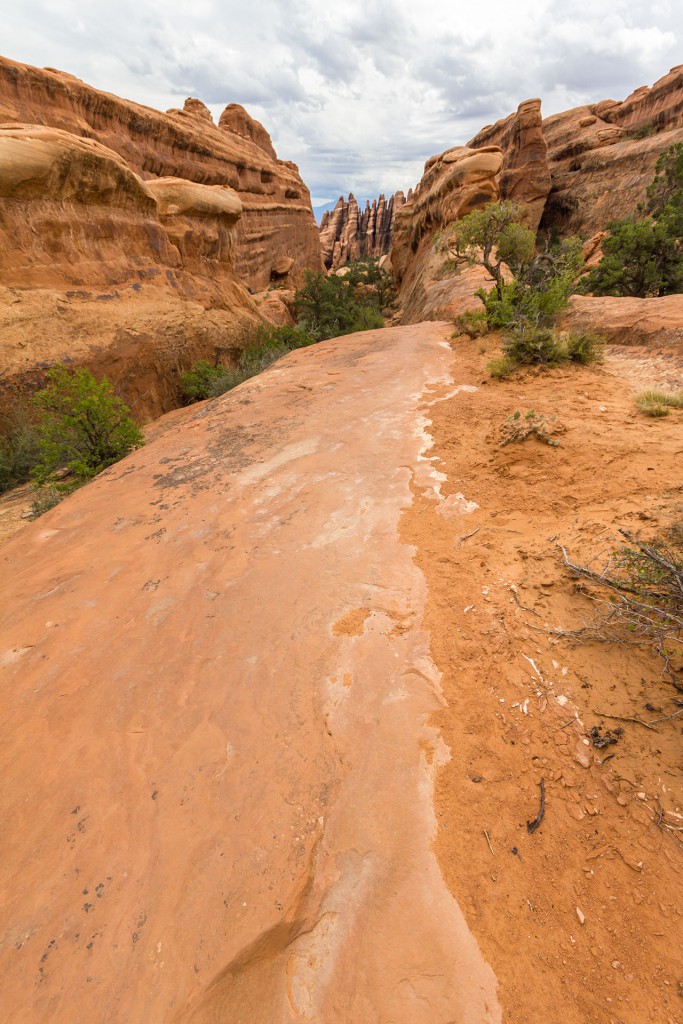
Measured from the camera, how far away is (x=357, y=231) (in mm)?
64562

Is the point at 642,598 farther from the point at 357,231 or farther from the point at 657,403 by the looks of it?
the point at 357,231

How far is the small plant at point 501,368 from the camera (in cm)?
657

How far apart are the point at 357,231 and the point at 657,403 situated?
7273 cm

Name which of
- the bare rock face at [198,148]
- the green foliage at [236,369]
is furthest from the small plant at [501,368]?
the bare rock face at [198,148]

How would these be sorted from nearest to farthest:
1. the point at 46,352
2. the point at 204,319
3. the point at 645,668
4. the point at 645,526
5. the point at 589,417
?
the point at 645,668
the point at 645,526
the point at 589,417
the point at 46,352
the point at 204,319

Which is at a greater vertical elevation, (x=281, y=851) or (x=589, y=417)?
(x=589, y=417)

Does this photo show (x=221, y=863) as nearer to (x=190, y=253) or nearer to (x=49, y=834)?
(x=49, y=834)

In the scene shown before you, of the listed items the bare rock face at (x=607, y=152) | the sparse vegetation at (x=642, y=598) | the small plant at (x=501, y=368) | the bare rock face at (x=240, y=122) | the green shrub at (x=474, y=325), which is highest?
the bare rock face at (x=240, y=122)

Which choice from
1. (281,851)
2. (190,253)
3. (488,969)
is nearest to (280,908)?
(281,851)

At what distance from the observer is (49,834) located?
1.73 metres

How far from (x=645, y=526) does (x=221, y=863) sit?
3.06 meters

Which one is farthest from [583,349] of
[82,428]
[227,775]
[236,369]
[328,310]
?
[328,310]

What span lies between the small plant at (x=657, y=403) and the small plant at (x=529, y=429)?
3.62 feet

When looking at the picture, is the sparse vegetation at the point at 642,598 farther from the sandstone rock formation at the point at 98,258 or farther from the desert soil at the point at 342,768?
the sandstone rock formation at the point at 98,258
